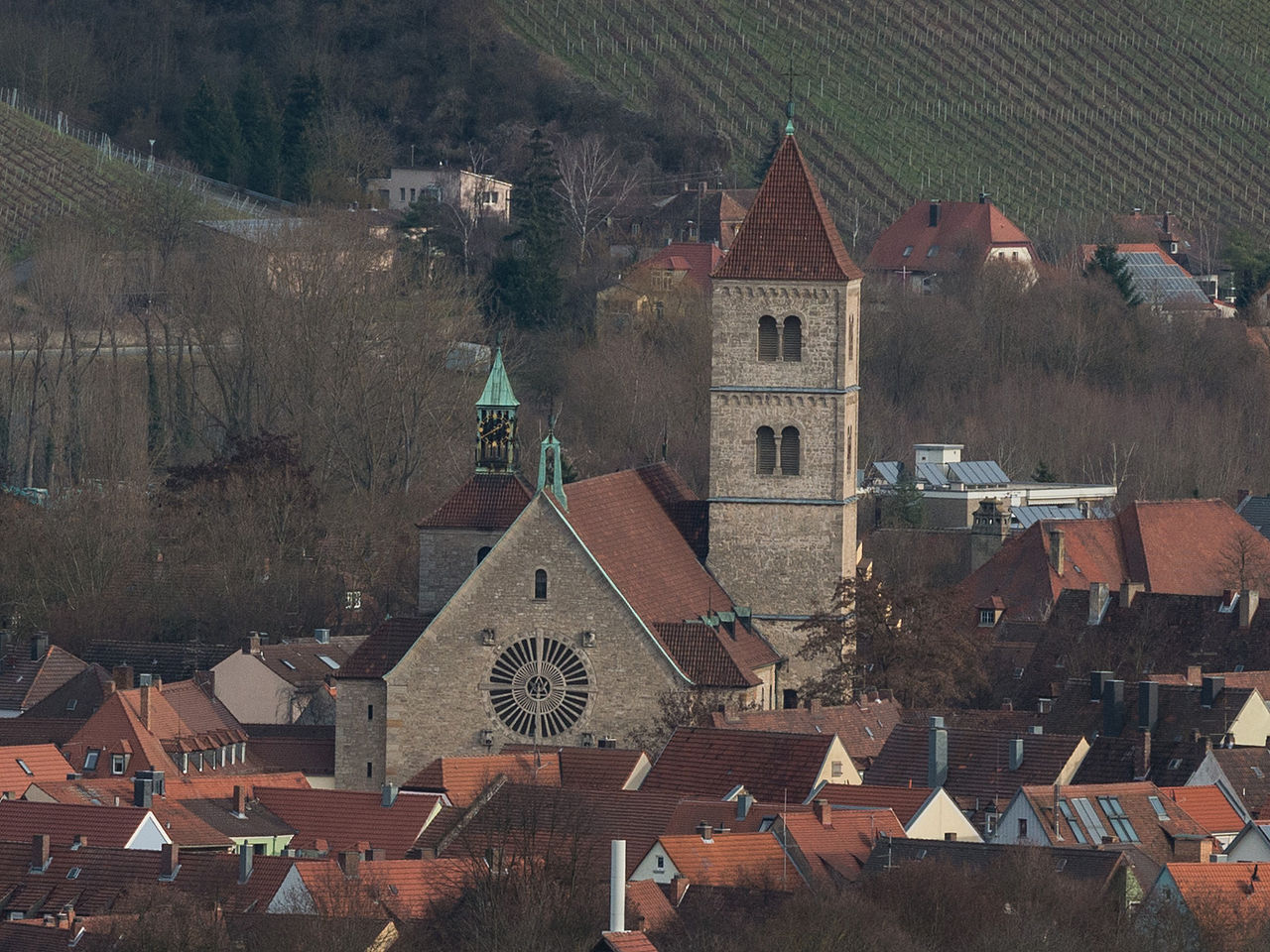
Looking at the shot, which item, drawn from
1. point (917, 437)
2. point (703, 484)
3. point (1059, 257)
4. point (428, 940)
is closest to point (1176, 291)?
point (1059, 257)

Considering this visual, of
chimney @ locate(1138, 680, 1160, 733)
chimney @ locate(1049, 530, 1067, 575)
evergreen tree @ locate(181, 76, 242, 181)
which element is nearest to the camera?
chimney @ locate(1138, 680, 1160, 733)

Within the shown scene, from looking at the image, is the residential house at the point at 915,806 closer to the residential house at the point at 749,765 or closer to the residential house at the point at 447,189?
the residential house at the point at 749,765

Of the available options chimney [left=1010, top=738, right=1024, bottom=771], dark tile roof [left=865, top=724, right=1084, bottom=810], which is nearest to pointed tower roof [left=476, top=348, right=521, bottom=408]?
dark tile roof [left=865, top=724, right=1084, bottom=810]

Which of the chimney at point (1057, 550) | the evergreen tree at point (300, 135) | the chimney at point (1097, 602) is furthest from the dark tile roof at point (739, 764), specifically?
the evergreen tree at point (300, 135)

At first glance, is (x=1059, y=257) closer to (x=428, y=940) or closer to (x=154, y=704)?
(x=154, y=704)

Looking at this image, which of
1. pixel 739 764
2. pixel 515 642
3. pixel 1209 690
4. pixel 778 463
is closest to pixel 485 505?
pixel 515 642

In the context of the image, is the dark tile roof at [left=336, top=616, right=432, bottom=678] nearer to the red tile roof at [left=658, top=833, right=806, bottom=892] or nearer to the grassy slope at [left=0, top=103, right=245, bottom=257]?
the red tile roof at [left=658, top=833, right=806, bottom=892]
